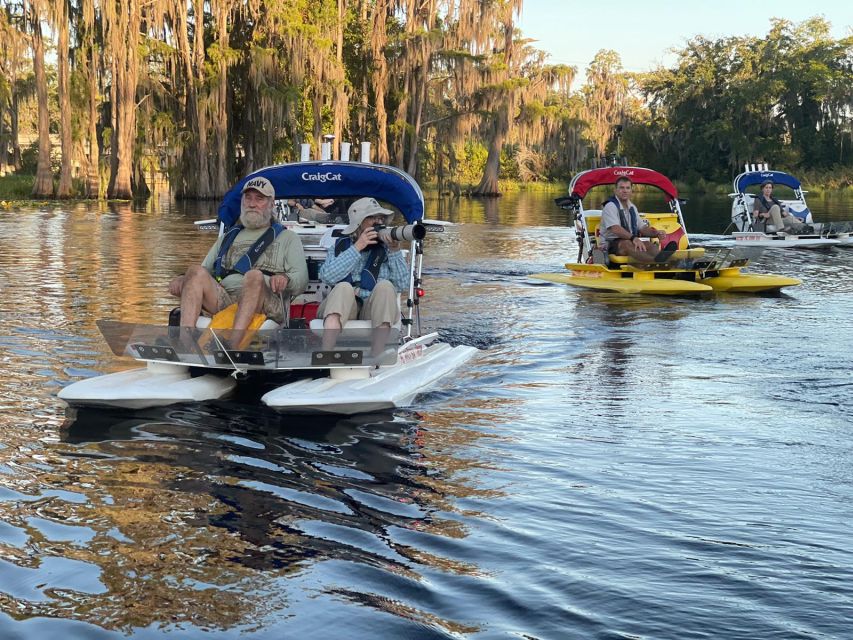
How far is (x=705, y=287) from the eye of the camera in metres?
16.1

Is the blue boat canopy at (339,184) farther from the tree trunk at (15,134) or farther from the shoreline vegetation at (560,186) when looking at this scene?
the tree trunk at (15,134)

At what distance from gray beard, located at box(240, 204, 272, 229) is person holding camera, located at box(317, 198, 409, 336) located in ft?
1.92

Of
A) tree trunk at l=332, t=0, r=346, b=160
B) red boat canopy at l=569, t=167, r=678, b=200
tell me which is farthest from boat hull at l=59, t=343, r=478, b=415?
tree trunk at l=332, t=0, r=346, b=160

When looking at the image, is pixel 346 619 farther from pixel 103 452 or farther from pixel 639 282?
pixel 639 282

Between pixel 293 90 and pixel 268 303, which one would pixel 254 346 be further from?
pixel 293 90

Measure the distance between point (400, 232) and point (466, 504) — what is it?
10.6 feet

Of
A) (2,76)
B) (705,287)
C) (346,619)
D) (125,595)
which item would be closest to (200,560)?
(125,595)

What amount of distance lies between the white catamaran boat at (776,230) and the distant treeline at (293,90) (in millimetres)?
10637

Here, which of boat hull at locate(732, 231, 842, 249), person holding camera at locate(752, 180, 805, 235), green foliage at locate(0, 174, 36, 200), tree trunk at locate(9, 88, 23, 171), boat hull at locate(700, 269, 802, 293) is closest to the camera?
boat hull at locate(700, 269, 802, 293)

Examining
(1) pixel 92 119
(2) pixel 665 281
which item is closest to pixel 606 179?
(2) pixel 665 281

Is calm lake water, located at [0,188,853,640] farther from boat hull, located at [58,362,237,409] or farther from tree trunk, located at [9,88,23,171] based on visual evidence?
tree trunk, located at [9,88,23,171]

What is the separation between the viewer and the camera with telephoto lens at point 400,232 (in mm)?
8938

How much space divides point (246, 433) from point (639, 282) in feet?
32.3

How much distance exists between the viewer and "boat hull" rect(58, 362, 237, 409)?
822 centimetres
